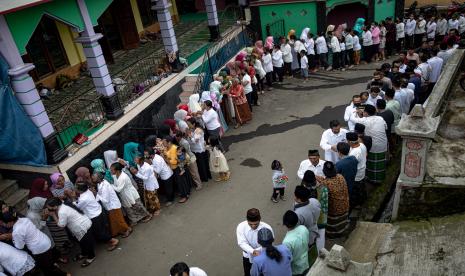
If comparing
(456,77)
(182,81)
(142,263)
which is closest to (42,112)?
(142,263)

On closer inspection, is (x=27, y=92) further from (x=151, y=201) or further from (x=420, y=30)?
(x=420, y=30)

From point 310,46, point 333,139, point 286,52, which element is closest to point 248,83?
point 286,52

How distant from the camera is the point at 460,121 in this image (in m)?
6.97

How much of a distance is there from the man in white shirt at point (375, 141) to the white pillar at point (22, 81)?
5996 millimetres

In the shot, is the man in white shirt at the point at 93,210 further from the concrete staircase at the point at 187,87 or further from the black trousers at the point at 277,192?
the concrete staircase at the point at 187,87

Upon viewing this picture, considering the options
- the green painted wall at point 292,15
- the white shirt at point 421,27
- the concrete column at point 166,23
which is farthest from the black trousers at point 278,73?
the white shirt at point 421,27

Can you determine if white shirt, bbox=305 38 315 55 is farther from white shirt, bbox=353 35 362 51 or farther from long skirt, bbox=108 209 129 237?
long skirt, bbox=108 209 129 237

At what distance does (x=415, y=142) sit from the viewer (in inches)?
203

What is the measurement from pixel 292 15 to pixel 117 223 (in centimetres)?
1165

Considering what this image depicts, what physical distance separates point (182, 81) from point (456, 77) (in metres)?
7.27

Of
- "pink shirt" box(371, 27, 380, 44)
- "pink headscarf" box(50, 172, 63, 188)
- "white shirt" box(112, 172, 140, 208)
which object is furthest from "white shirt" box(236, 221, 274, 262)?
"pink shirt" box(371, 27, 380, 44)

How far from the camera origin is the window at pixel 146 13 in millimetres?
14857

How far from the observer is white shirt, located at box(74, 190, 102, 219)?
20.2ft

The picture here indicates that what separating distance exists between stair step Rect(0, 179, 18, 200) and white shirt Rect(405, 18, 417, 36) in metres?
13.6
